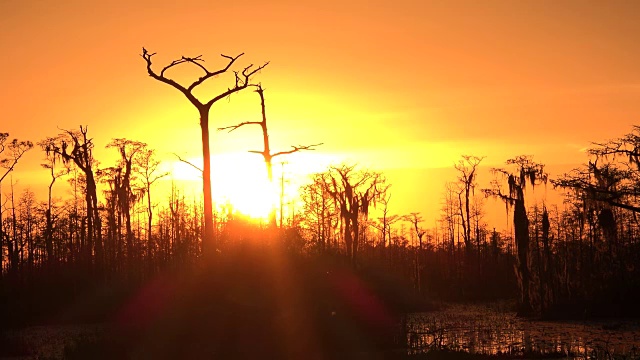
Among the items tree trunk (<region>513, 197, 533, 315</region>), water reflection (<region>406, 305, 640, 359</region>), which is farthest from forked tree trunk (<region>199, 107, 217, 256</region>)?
tree trunk (<region>513, 197, 533, 315</region>)

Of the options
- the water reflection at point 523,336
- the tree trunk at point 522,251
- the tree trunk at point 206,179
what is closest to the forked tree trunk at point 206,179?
the tree trunk at point 206,179

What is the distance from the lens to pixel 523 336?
2586cm

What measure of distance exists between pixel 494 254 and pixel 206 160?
3359 cm

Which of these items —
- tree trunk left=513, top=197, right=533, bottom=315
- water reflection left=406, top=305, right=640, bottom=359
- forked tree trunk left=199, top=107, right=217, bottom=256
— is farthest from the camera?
tree trunk left=513, top=197, right=533, bottom=315

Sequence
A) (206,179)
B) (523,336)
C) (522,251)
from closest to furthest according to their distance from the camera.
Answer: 1. (523,336)
2. (206,179)
3. (522,251)

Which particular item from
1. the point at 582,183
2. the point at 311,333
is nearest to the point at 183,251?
the point at 311,333

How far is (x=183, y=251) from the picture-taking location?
31.1m

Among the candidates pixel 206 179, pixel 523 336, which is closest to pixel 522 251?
pixel 523 336

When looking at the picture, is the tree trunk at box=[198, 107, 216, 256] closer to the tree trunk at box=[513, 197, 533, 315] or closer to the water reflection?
the water reflection

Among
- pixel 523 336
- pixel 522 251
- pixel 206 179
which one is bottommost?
pixel 523 336

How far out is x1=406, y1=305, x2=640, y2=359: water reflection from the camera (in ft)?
70.4

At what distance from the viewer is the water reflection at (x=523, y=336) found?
21.4 meters

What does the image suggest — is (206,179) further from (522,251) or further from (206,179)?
(522,251)

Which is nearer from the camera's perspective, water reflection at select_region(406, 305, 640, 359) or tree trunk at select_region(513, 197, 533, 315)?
water reflection at select_region(406, 305, 640, 359)
